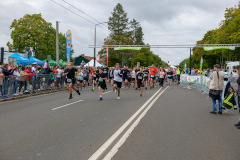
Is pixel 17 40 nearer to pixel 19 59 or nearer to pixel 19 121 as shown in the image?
pixel 19 59

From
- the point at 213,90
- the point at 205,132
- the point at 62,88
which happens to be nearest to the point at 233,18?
the point at 62,88

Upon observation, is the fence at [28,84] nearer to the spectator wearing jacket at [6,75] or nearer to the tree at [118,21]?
the spectator wearing jacket at [6,75]

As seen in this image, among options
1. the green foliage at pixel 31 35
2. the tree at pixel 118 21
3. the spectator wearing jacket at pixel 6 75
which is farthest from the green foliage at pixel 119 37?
the spectator wearing jacket at pixel 6 75

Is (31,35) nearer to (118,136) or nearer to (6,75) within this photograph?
(6,75)

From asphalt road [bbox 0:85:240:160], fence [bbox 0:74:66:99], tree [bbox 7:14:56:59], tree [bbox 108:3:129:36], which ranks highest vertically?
tree [bbox 108:3:129:36]

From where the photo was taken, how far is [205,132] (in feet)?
19.0

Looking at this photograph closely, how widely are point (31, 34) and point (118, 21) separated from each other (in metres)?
27.4

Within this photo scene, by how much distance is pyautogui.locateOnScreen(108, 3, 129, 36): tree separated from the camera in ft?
222

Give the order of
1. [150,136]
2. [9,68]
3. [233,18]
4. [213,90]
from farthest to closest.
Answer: [233,18], [9,68], [213,90], [150,136]

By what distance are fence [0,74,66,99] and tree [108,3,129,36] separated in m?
50.7

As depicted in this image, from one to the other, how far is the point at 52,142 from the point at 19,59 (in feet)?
77.0

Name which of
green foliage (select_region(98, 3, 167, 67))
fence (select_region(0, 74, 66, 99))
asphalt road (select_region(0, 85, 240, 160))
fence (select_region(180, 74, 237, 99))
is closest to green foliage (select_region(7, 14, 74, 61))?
green foliage (select_region(98, 3, 167, 67))

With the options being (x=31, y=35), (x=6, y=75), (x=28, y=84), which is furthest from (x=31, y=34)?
(x=6, y=75)

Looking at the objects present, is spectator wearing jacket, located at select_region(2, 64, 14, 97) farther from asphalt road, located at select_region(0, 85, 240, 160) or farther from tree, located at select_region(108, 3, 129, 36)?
tree, located at select_region(108, 3, 129, 36)
